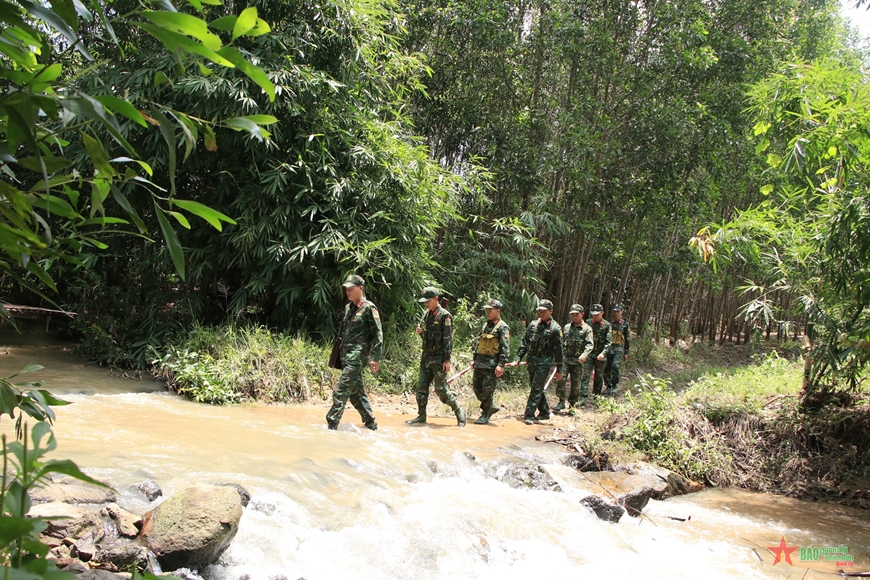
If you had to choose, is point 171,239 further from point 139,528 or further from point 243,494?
point 243,494

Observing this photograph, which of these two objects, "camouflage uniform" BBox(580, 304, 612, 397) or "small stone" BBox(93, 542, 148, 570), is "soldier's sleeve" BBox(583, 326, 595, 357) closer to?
"camouflage uniform" BBox(580, 304, 612, 397)

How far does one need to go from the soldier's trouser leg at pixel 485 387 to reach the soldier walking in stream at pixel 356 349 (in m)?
1.95

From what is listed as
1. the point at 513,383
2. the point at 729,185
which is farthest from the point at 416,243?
the point at 729,185

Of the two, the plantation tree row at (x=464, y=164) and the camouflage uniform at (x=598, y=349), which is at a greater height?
the plantation tree row at (x=464, y=164)

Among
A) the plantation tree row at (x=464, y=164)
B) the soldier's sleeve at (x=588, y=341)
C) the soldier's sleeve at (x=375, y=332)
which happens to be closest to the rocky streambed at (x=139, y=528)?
the plantation tree row at (x=464, y=164)

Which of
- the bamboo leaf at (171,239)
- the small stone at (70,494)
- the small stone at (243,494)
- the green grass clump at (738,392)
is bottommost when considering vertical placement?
the small stone at (243,494)

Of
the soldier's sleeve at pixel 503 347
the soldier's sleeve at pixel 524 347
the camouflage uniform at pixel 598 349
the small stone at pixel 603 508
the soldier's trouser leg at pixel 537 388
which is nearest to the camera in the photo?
the small stone at pixel 603 508

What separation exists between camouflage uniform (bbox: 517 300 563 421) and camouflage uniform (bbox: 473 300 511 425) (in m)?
0.73

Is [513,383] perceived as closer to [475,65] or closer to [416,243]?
[416,243]

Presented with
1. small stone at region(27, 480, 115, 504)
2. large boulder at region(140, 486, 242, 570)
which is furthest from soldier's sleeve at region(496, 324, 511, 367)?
small stone at region(27, 480, 115, 504)

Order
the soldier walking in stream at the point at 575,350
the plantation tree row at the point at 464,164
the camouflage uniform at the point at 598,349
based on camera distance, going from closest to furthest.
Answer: the plantation tree row at the point at 464,164 → the soldier walking in stream at the point at 575,350 → the camouflage uniform at the point at 598,349

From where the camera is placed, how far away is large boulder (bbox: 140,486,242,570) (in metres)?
3.35

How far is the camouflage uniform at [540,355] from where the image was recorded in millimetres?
9023

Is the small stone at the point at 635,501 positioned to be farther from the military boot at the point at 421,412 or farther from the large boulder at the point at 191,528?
the large boulder at the point at 191,528
